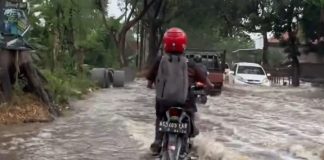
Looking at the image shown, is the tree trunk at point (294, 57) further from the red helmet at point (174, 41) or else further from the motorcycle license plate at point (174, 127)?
the motorcycle license plate at point (174, 127)

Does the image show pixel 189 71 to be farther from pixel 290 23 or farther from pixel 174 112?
pixel 290 23

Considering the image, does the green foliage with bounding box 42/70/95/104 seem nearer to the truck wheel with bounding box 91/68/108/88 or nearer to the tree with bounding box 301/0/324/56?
the truck wheel with bounding box 91/68/108/88

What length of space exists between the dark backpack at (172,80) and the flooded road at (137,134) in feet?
6.45

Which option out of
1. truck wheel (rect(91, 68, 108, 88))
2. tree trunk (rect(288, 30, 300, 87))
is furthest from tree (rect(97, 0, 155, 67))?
truck wheel (rect(91, 68, 108, 88))

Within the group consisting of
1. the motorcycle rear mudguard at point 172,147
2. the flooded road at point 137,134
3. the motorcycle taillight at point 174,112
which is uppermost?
the motorcycle taillight at point 174,112

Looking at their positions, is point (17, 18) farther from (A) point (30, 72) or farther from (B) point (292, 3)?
(B) point (292, 3)

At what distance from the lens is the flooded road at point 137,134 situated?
980 cm

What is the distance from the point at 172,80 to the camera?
25.1ft

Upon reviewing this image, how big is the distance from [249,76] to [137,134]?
24.1 meters

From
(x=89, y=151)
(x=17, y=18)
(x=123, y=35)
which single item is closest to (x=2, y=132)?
(x=89, y=151)

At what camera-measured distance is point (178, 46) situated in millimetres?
7781

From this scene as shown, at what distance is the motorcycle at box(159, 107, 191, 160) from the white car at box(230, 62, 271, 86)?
27674 millimetres

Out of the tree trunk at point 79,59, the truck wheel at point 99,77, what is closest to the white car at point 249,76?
the truck wheel at point 99,77

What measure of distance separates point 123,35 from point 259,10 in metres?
9.71
